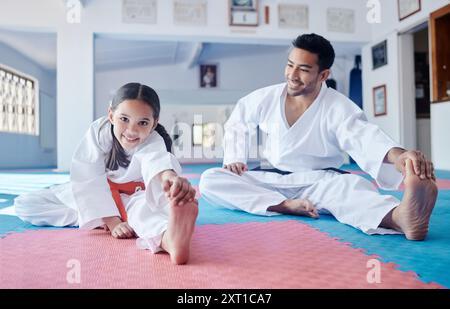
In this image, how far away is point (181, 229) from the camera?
139 centimetres

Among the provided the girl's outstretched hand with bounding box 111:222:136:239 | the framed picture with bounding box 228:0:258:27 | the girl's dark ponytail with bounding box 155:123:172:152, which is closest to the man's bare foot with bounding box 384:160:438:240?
the girl's dark ponytail with bounding box 155:123:172:152

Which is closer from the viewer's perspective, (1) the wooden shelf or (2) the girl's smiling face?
(2) the girl's smiling face

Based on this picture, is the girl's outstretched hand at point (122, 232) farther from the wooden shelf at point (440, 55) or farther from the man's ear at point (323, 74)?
the wooden shelf at point (440, 55)

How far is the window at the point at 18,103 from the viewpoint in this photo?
9.29 meters

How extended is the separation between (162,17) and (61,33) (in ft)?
5.64

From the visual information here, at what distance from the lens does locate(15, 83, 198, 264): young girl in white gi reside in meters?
1.55

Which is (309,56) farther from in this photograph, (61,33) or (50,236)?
(61,33)

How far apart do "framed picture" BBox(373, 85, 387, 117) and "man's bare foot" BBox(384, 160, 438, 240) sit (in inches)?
246

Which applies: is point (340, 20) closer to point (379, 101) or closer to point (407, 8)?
point (407, 8)

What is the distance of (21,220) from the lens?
2.34m

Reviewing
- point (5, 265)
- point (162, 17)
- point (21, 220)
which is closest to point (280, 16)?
point (162, 17)

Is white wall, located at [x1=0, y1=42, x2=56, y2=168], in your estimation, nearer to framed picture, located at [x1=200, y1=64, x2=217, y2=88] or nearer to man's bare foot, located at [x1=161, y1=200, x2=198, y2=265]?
framed picture, located at [x1=200, y1=64, x2=217, y2=88]

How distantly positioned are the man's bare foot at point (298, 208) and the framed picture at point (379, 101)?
5881mm

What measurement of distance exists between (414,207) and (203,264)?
89 centimetres
